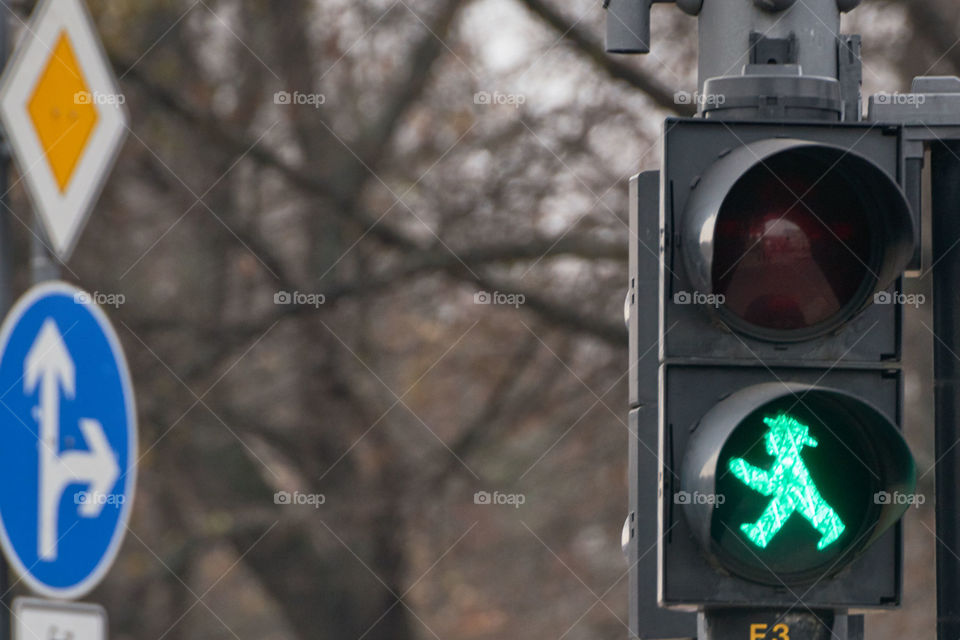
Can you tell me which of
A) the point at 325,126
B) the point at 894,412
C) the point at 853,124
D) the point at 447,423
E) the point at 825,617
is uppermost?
the point at 325,126

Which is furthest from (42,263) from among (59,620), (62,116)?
(59,620)

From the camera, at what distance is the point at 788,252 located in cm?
282

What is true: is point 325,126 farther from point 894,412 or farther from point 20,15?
point 894,412

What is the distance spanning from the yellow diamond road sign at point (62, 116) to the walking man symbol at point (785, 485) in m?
2.33

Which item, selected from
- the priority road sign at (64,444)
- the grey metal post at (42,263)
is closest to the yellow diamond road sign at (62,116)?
the grey metal post at (42,263)

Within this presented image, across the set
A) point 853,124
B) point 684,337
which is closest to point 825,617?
point 684,337

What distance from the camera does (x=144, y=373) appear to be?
10148 millimetres

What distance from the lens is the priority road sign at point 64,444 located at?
13.4ft

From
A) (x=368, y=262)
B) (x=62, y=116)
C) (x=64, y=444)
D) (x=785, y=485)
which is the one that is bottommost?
(x=785, y=485)

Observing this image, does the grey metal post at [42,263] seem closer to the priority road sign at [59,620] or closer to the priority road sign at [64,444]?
the priority road sign at [64,444]

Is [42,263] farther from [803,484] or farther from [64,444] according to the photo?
[803,484]

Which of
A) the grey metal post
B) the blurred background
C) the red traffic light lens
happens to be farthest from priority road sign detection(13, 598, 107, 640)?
the blurred background

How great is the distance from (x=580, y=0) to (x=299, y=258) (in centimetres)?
260

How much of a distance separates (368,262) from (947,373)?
765cm
